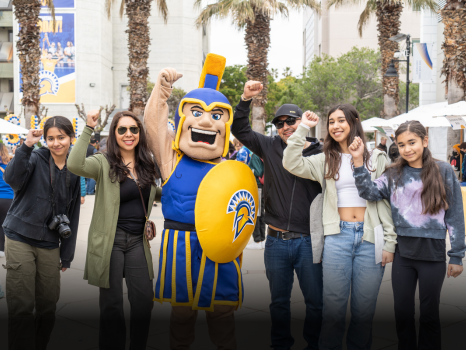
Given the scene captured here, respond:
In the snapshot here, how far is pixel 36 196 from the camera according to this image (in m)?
3.44

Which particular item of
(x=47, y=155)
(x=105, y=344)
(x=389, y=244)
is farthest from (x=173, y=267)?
(x=389, y=244)

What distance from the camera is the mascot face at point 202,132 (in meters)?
3.52

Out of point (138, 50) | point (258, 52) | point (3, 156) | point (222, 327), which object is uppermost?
point (258, 52)

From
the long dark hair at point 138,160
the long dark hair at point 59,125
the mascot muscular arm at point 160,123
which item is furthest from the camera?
the mascot muscular arm at point 160,123

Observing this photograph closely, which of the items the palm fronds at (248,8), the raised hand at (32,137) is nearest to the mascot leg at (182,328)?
the raised hand at (32,137)

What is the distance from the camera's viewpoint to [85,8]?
38312 mm

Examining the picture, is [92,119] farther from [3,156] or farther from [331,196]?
[3,156]

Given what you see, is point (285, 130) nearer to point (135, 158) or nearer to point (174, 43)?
point (135, 158)

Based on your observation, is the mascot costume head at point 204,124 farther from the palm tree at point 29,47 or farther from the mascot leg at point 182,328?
the palm tree at point 29,47

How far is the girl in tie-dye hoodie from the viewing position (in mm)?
3172

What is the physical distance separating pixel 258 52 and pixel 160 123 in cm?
1297

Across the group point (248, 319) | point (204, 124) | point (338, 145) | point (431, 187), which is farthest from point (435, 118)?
point (204, 124)

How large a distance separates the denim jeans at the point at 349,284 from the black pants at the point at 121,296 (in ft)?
4.16

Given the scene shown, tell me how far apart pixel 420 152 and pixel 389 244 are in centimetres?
68
